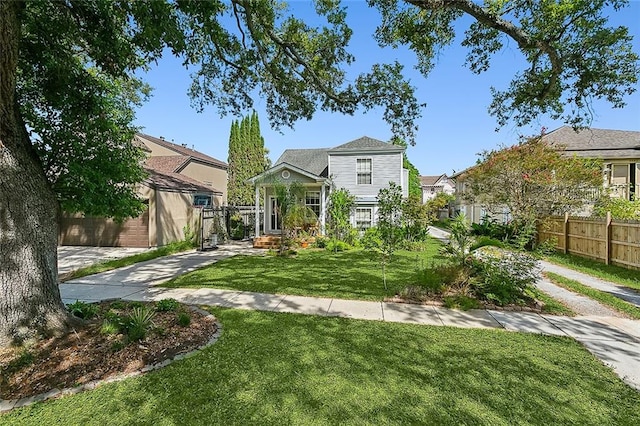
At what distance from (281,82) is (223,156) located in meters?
23.4

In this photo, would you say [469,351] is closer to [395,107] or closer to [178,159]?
[395,107]

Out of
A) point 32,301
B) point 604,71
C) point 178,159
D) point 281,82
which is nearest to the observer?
point 32,301

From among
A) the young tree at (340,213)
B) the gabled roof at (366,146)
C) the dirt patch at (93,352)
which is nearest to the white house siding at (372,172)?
the gabled roof at (366,146)

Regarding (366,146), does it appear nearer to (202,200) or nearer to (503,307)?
(202,200)

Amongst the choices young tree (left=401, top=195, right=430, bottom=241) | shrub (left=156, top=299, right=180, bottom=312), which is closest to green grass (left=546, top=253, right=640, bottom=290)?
young tree (left=401, top=195, right=430, bottom=241)

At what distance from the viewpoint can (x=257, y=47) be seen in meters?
7.66

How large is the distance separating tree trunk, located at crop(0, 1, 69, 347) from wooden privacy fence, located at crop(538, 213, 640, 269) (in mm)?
10421

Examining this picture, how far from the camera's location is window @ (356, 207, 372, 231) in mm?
17406

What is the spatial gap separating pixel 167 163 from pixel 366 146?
1323 centimetres

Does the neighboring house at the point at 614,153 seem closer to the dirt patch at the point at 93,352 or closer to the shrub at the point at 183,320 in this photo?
the shrub at the point at 183,320

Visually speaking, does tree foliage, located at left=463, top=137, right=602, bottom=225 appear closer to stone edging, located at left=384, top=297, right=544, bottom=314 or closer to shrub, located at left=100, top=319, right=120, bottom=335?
stone edging, located at left=384, top=297, right=544, bottom=314

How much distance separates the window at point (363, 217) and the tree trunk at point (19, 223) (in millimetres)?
14745

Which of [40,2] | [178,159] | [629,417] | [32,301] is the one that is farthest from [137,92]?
[629,417]

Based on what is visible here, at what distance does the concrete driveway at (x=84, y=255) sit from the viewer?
9602mm
